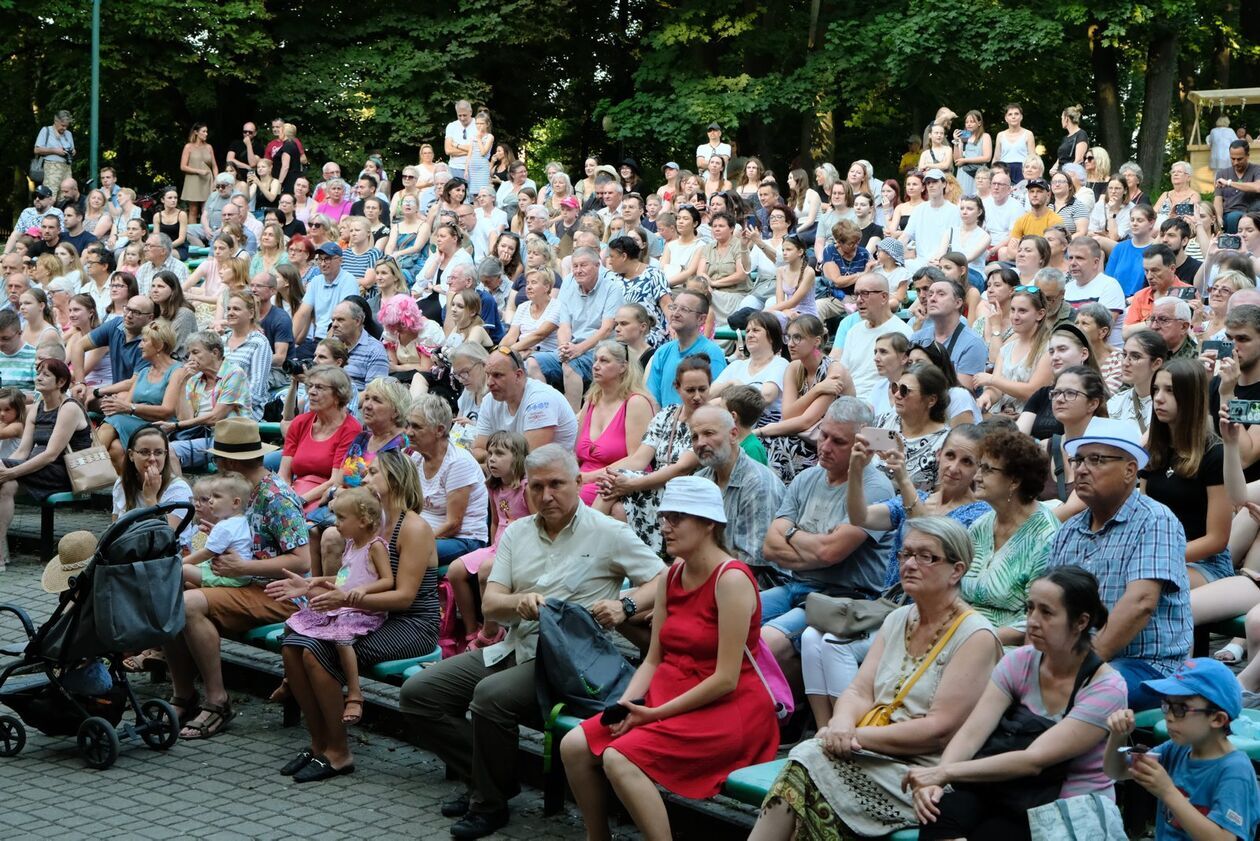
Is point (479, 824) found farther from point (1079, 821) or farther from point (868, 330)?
point (868, 330)

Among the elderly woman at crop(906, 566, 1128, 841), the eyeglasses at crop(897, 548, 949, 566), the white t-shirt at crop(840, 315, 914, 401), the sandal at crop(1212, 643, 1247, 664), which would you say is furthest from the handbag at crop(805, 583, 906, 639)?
the white t-shirt at crop(840, 315, 914, 401)

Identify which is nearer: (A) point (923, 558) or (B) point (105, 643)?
(A) point (923, 558)

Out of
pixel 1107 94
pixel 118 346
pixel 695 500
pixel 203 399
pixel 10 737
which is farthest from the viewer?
pixel 1107 94

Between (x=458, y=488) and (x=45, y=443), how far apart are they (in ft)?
14.0

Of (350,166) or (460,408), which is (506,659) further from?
(350,166)

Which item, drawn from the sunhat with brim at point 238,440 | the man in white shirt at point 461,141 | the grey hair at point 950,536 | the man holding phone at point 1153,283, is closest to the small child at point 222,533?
the sunhat with brim at point 238,440

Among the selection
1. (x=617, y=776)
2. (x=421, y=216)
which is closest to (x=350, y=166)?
(x=421, y=216)

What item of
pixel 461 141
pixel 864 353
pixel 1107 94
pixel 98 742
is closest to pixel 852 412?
pixel 864 353

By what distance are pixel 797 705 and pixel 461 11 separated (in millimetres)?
24139

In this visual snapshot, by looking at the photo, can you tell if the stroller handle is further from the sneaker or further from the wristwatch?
the wristwatch

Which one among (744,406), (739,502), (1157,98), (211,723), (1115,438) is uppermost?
(1157,98)

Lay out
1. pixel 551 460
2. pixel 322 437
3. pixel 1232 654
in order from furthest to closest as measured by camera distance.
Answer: pixel 322 437 → pixel 1232 654 → pixel 551 460

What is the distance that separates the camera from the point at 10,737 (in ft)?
23.0

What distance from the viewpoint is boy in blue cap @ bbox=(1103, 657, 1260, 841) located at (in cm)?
435
